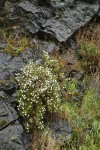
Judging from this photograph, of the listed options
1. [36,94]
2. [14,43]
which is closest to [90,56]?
[14,43]

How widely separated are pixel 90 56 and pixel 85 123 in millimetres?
2189

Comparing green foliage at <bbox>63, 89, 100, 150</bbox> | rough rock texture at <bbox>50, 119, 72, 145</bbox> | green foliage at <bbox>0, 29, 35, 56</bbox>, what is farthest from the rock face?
green foliage at <bbox>63, 89, 100, 150</bbox>

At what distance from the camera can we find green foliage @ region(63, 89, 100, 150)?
7.59 m

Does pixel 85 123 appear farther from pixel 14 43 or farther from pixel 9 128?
pixel 14 43

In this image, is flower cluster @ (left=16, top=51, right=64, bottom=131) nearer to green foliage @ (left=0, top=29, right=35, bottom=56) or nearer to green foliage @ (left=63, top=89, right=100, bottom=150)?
green foliage @ (left=63, top=89, right=100, bottom=150)

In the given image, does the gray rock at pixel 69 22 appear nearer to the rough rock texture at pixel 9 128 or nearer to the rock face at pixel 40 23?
the rock face at pixel 40 23

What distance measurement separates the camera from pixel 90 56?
31.6ft

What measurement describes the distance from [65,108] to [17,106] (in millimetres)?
1126

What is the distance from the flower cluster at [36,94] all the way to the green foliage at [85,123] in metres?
0.47

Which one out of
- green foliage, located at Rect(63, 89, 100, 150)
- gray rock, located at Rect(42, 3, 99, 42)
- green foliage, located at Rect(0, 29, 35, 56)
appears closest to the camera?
green foliage, located at Rect(63, 89, 100, 150)

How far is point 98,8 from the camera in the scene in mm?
10453

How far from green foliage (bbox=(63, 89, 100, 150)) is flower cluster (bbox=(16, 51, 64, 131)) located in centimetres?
47

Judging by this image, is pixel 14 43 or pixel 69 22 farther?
pixel 69 22

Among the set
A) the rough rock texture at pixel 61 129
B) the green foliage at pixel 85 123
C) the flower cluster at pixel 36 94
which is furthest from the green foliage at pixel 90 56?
the rough rock texture at pixel 61 129
